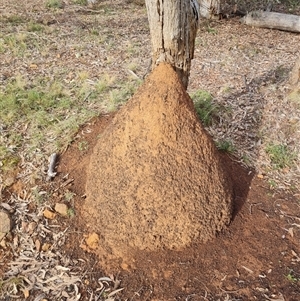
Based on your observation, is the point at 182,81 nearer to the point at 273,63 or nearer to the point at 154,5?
the point at 154,5

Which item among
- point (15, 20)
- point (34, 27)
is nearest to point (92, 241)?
point (34, 27)

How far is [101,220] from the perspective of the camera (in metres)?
2.50

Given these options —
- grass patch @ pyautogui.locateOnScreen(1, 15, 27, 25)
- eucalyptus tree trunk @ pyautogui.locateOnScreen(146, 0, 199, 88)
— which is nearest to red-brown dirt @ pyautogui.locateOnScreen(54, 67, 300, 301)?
eucalyptus tree trunk @ pyautogui.locateOnScreen(146, 0, 199, 88)

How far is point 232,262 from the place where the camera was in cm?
231

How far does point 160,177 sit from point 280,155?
4.55 ft

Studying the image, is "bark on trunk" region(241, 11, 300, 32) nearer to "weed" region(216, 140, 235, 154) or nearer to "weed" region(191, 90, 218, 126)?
"weed" region(191, 90, 218, 126)

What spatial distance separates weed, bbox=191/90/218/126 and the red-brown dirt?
3.09ft

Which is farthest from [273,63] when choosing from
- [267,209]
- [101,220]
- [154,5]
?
[101,220]

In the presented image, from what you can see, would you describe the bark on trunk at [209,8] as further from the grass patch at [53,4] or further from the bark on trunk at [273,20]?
the grass patch at [53,4]

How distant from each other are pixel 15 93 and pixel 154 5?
2503 mm

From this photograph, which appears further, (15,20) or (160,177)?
(15,20)

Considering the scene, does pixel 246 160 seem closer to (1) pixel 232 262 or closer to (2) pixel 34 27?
(1) pixel 232 262

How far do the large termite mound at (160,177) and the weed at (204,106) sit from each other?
40.9 inches

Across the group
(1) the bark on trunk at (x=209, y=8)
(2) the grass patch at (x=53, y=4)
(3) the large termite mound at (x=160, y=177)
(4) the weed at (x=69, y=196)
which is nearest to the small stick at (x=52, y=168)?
(4) the weed at (x=69, y=196)
